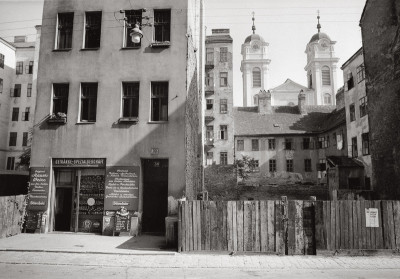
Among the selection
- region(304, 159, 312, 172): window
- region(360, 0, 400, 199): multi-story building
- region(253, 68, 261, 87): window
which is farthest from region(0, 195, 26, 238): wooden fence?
region(253, 68, 261, 87): window

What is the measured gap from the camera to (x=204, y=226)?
11.4 m

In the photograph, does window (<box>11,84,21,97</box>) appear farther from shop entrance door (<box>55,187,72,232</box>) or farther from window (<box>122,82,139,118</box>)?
window (<box>122,82,139,118</box>)

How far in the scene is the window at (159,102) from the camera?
15.9 meters

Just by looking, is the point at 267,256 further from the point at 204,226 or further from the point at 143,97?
the point at 143,97

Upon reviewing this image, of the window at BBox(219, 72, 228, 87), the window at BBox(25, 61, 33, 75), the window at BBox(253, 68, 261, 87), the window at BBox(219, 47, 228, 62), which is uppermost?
the window at BBox(253, 68, 261, 87)

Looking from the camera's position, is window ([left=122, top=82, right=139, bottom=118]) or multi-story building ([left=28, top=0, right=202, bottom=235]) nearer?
multi-story building ([left=28, top=0, right=202, bottom=235])

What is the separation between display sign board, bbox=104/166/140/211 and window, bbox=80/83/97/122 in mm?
3114

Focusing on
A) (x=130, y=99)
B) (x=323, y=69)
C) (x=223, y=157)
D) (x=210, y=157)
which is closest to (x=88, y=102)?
(x=130, y=99)

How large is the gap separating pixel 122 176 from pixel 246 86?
219ft

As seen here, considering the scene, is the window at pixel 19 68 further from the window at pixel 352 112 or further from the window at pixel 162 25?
the window at pixel 352 112

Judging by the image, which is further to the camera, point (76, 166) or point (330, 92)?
point (330, 92)

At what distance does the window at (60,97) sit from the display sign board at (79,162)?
2.63 m

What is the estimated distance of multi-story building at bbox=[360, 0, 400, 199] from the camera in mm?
16078

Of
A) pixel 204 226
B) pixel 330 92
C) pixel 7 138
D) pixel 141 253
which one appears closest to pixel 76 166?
pixel 141 253
